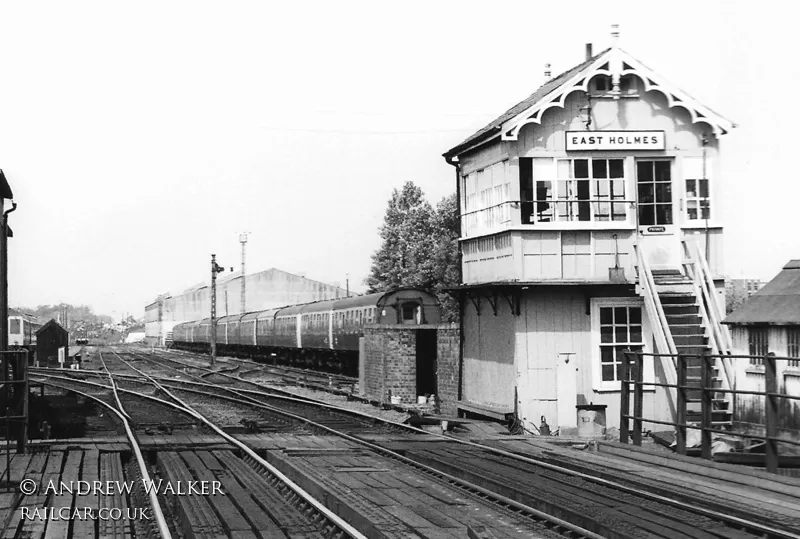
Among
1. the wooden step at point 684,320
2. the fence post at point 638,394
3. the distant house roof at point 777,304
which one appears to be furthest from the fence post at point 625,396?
the distant house roof at point 777,304

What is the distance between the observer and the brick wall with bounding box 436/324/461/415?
20.6 metres

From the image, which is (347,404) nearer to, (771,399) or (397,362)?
(397,362)

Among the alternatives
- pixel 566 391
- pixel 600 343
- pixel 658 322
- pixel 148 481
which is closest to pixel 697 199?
pixel 658 322

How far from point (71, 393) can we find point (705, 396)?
2019 centimetres

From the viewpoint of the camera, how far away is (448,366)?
2122 centimetres

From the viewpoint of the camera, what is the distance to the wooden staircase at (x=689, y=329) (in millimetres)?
15570

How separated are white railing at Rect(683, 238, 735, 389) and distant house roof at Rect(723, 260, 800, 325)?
50cm

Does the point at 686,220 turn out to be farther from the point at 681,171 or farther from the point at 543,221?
the point at 543,221

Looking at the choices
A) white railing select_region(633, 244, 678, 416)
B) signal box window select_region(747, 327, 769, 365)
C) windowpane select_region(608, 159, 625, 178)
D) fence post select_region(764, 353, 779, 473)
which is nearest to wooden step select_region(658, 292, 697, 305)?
white railing select_region(633, 244, 678, 416)

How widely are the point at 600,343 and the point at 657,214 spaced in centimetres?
255

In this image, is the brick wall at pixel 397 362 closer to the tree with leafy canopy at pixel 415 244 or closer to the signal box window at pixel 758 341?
the signal box window at pixel 758 341

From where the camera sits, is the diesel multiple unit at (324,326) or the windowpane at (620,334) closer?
the windowpane at (620,334)

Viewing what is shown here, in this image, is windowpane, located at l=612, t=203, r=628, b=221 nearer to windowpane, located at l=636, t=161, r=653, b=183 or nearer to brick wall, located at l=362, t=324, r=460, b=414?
windowpane, located at l=636, t=161, r=653, b=183

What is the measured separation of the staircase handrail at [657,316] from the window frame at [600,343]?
71cm
